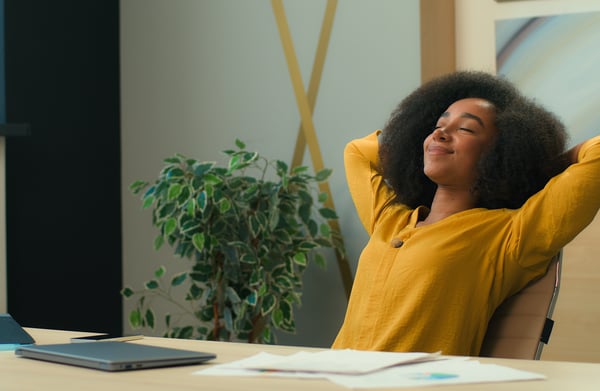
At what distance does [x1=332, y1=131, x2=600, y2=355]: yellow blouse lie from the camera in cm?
204

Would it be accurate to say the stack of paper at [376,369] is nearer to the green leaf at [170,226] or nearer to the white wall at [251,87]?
the green leaf at [170,226]

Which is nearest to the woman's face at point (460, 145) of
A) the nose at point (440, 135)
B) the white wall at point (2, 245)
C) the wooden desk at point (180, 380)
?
the nose at point (440, 135)

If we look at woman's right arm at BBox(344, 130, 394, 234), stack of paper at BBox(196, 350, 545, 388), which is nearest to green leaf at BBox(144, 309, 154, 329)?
woman's right arm at BBox(344, 130, 394, 234)

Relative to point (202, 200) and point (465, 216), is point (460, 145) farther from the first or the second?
point (202, 200)

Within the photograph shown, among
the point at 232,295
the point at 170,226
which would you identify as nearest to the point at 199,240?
the point at 170,226

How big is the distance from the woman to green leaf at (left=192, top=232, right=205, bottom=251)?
1065 millimetres

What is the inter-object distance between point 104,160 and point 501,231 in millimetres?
2460

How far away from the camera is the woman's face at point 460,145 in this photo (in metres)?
2.24

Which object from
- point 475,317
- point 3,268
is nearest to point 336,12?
point 3,268

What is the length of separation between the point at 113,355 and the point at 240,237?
2203 millimetres

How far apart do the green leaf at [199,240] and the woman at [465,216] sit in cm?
106

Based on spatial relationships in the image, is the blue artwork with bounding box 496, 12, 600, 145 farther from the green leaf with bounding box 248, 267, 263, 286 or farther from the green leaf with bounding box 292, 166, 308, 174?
the green leaf with bounding box 248, 267, 263, 286

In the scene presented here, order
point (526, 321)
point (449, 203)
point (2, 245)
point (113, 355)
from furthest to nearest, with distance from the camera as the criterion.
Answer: point (2, 245) → point (449, 203) → point (526, 321) → point (113, 355)

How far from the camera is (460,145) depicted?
88.4 inches
